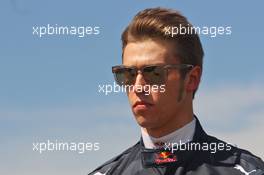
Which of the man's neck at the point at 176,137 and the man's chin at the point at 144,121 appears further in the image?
the man's neck at the point at 176,137

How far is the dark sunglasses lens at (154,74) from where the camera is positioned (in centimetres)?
1024

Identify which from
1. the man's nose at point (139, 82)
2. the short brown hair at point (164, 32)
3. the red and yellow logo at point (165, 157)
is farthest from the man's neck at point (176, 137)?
the short brown hair at point (164, 32)

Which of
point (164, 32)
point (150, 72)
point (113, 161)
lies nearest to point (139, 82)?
point (150, 72)

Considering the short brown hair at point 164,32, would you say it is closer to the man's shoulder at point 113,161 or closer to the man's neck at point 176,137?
the man's neck at point 176,137

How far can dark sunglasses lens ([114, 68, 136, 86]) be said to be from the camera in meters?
10.5

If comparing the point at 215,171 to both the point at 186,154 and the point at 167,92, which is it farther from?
the point at 167,92

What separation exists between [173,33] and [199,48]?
2.25 ft

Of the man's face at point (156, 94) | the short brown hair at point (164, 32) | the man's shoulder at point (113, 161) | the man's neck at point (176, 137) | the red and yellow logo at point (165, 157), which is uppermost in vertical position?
the short brown hair at point (164, 32)

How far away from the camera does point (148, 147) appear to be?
10.9 metres

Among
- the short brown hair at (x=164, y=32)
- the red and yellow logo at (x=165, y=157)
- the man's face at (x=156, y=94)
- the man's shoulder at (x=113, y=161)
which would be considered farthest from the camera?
the man's shoulder at (x=113, y=161)

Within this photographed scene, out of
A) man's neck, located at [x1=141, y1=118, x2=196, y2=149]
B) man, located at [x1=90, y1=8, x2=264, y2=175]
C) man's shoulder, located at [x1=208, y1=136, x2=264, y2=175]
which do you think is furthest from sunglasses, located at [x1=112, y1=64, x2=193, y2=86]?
man's shoulder, located at [x1=208, y1=136, x2=264, y2=175]

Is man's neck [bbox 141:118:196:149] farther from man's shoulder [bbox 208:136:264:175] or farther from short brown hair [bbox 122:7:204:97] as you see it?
short brown hair [bbox 122:7:204:97]

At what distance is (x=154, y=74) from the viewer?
10.3 m

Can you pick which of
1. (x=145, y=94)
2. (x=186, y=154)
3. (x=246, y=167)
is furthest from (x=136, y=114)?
(x=246, y=167)
